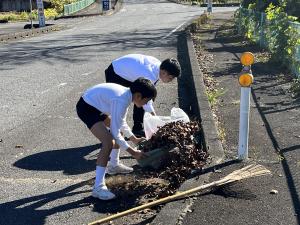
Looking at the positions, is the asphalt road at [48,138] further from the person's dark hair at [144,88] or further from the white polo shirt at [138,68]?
the person's dark hair at [144,88]

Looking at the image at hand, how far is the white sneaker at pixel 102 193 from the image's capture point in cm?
452

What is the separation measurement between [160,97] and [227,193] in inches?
192

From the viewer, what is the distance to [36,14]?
44281mm

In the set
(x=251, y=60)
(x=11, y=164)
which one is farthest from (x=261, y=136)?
(x=11, y=164)

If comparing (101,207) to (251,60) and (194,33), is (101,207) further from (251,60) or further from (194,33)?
(194,33)


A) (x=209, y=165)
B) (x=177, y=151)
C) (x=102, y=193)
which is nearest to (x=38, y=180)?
(x=102, y=193)

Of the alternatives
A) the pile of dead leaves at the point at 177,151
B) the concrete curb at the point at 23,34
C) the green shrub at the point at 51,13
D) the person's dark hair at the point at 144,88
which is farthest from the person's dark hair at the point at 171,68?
the green shrub at the point at 51,13

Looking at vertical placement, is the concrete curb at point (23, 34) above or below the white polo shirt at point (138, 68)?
below

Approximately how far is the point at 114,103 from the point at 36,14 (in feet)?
138

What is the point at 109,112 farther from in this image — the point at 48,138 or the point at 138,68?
the point at 48,138

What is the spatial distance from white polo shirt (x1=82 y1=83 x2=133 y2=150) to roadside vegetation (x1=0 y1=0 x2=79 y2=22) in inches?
1460

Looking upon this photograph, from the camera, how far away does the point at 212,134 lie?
6004mm

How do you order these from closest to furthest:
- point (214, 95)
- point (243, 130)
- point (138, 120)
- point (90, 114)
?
point (90, 114) < point (243, 130) < point (138, 120) < point (214, 95)

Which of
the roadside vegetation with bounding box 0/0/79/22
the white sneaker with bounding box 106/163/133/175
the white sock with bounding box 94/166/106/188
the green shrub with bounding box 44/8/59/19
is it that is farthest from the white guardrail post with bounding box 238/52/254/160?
the green shrub with bounding box 44/8/59/19
